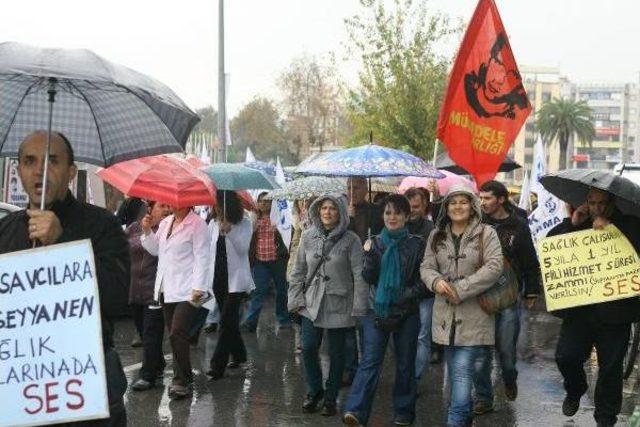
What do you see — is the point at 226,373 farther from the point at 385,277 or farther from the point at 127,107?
the point at 127,107

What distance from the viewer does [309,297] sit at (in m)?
7.21

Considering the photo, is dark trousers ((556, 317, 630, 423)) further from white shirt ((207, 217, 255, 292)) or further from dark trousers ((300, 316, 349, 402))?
white shirt ((207, 217, 255, 292))

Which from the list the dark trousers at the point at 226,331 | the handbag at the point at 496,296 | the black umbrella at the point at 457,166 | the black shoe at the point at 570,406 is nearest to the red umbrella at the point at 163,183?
the dark trousers at the point at 226,331

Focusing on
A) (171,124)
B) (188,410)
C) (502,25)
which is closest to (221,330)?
(188,410)

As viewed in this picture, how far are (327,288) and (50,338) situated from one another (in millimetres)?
3871

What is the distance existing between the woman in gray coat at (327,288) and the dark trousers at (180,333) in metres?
0.89

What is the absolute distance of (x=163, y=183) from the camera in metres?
7.50

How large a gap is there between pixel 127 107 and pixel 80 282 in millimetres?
1154

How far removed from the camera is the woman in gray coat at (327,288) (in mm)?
7125

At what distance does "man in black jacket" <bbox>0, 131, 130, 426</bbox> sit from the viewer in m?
3.56

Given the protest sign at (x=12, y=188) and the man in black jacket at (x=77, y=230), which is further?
the protest sign at (x=12, y=188)

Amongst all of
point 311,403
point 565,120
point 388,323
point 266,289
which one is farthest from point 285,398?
point 565,120

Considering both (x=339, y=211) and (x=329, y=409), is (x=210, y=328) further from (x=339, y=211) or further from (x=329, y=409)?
(x=339, y=211)

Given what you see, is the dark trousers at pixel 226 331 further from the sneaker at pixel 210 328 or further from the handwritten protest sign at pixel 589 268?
the handwritten protest sign at pixel 589 268
